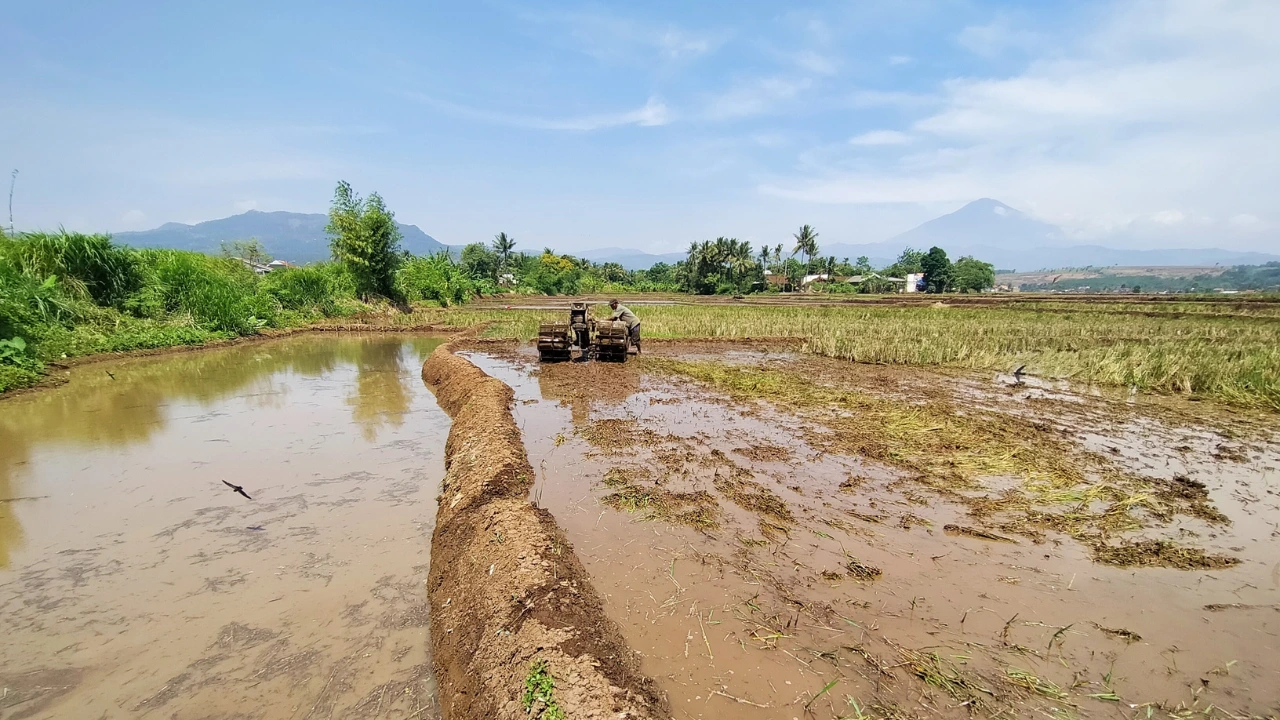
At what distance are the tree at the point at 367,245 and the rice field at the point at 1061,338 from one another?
3695mm

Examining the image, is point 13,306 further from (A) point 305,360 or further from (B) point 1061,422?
(B) point 1061,422

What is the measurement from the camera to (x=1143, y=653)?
123 inches

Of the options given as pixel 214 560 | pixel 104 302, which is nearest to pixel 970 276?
pixel 214 560

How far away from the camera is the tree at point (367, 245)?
26.6 m

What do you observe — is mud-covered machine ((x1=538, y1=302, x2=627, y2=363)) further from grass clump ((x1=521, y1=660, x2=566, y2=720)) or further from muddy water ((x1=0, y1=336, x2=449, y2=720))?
grass clump ((x1=521, y1=660, x2=566, y2=720))

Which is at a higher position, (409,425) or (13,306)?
(13,306)

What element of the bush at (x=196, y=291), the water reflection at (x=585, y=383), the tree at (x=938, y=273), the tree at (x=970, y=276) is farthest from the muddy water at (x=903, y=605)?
the tree at (x=970, y=276)

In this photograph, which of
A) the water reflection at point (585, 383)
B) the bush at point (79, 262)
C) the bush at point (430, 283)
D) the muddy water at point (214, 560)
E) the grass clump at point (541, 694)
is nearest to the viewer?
the grass clump at point (541, 694)

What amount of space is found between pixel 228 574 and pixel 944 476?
711 cm

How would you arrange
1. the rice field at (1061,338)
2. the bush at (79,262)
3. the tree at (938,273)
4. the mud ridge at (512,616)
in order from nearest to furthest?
1. the mud ridge at (512,616)
2. the rice field at (1061,338)
3. the bush at (79,262)
4. the tree at (938,273)

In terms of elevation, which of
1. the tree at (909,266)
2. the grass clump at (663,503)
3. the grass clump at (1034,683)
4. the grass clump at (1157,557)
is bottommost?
the grass clump at (1157,557)

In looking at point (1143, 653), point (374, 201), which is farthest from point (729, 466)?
point (374, 201)

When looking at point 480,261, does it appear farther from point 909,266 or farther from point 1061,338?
point 909,266

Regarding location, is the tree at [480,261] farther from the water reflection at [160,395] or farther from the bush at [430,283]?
the water reflection at [160,395]
